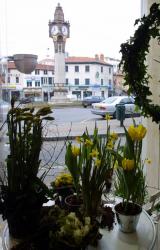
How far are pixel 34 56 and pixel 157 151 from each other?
38.7 inches

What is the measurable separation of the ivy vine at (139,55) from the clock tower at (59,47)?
2.70 ft

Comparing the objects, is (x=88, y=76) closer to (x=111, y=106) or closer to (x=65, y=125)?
(x=111, y=106)

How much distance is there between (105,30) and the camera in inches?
74.7

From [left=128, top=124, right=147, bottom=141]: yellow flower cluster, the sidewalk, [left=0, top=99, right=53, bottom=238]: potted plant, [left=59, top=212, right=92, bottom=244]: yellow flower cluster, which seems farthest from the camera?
the sidewalk

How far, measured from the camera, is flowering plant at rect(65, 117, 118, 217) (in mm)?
1038

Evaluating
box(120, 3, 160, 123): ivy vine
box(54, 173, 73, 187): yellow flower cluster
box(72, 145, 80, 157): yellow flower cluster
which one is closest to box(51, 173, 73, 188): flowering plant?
box(54, 173, 73, 187): yellow flower cluster

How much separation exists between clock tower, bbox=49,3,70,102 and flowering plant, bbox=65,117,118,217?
2.78 ft

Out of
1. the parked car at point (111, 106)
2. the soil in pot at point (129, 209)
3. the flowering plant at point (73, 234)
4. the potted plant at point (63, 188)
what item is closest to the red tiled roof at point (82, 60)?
the parked car at point (111, 106)

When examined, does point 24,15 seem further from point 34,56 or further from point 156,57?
point 156,57

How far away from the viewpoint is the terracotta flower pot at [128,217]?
1059 millimetres

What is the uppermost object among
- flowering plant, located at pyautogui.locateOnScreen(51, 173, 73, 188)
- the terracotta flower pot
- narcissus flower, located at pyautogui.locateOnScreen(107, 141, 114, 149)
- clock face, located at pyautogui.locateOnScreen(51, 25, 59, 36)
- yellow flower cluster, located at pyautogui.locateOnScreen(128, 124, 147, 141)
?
clock face, located at pyautogui.locateOnScreen(51, 25, 59, 36)

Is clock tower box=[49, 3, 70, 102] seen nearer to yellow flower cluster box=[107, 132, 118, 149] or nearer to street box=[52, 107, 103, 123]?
street box=[52, 107, 103, 123]

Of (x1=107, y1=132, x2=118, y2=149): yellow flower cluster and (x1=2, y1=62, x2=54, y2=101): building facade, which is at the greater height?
(x1=2, y1=62, x2=54, y2=101): building facade

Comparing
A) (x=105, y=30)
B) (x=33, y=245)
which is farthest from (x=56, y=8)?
(x=33, y=245)
